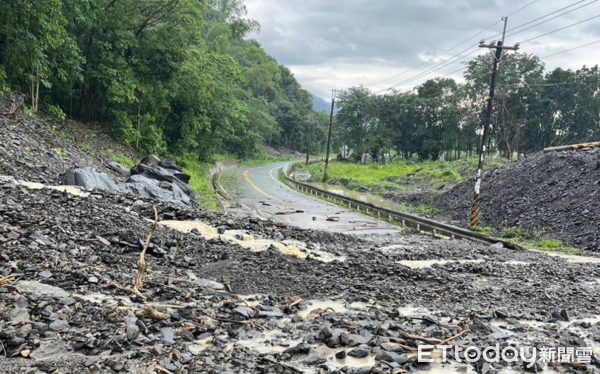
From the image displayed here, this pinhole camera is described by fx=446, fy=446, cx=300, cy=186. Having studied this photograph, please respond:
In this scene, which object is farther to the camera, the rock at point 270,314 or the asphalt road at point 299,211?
the asphalt road at point 299,211

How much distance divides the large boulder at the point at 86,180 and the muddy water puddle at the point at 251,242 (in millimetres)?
3458

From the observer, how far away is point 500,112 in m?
48.4

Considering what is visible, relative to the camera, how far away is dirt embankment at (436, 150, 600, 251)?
14.6m

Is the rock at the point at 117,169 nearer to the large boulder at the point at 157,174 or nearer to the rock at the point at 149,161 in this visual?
the large boulder at the point at 157,174

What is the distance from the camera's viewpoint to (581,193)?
16.0 metres

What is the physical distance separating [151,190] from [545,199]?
1437cm

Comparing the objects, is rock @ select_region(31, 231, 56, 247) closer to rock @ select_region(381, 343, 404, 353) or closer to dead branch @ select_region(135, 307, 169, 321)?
dead branch @ select_region(135, 307, 169, 321)

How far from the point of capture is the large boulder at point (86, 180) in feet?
39.1

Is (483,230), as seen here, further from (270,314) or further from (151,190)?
(270,314)

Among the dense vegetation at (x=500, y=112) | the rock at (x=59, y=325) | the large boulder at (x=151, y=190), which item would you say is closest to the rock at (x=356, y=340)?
the rock at (x=59, y=325)

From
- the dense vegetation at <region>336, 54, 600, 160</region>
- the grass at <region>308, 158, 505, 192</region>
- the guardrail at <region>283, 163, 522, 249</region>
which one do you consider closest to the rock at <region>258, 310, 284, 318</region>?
the guardrail at <region>283, 163, 522, 249</region>

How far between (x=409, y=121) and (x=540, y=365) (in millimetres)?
57999

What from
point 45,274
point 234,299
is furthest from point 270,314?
point 45,274

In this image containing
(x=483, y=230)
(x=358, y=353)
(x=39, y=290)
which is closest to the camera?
(x=358, y=353)
